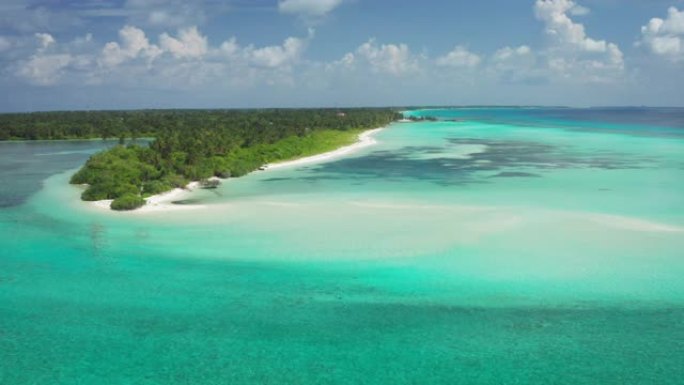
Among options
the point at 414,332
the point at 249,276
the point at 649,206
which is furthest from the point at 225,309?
the point at 649,206

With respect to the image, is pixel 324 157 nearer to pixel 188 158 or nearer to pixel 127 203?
pixel 188 158

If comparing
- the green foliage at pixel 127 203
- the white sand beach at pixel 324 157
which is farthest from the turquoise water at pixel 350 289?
the white sand beach at pixel 324 157

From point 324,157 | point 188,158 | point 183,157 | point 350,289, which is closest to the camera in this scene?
point 350,289

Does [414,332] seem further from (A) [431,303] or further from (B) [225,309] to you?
(B) [225,309]

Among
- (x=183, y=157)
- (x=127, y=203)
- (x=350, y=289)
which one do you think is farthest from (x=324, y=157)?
(x=350, y=289)

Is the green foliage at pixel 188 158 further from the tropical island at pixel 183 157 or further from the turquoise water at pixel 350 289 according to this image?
the turquoise water at pixel 350 289
